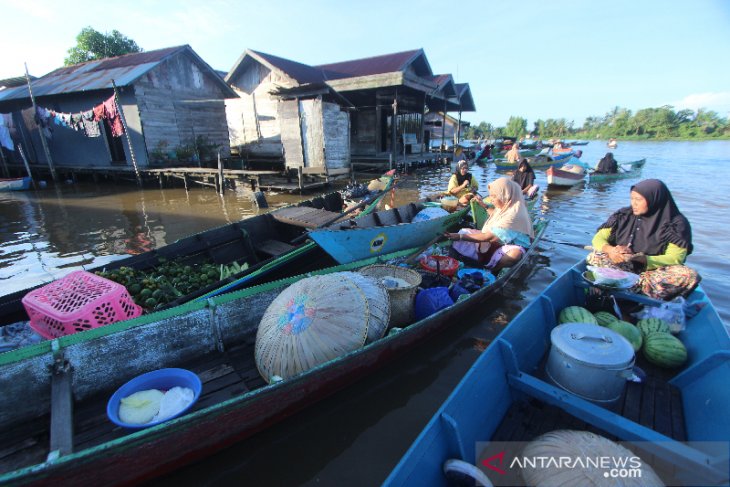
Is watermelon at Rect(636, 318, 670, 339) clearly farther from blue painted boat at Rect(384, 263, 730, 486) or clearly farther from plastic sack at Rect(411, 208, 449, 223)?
plastic sack at Rect(411, 208, 449, 223)

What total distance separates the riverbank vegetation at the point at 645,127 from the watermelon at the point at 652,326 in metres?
73.0

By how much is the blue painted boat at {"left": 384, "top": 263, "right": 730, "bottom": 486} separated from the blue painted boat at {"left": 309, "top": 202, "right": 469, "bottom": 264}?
9.28ft

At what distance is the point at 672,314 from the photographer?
11.5 feet

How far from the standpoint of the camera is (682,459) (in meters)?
1.91

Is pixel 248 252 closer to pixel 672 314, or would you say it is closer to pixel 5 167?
pixel 672 314

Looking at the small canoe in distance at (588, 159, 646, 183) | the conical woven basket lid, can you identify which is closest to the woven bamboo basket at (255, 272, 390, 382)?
the conical woven basket lid

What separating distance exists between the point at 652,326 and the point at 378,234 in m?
3.68

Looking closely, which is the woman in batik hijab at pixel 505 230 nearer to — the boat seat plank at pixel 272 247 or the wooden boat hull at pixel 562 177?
the boat seat plank at pixel 272 247

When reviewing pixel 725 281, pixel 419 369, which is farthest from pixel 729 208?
pixel 419 369

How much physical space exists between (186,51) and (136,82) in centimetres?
327

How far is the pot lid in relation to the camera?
2.46m

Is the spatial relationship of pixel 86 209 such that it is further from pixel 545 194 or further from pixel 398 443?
pixel 545 194

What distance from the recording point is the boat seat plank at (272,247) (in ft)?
21.5

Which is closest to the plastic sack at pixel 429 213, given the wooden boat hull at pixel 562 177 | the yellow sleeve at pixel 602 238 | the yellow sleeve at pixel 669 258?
the yellow sleeve at pixel 602 238
